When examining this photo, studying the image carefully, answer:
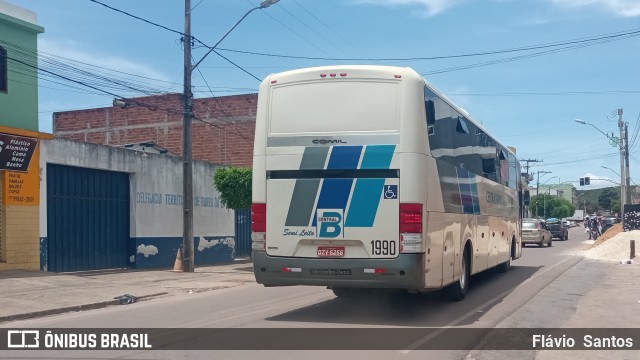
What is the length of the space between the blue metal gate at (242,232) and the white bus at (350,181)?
17.6 m

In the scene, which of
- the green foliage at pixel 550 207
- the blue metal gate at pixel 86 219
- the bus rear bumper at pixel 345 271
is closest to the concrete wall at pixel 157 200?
the blue metal gate at pixel 86 219

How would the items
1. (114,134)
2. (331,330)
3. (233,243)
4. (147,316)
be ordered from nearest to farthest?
(331,330)
(147,316)
(233,243)
(114,134)

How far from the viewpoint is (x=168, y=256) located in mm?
22906

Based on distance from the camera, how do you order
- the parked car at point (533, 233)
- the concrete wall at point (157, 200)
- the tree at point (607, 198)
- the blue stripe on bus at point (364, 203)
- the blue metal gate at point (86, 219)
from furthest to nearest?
the tree at point (607, 198) → the parked car at point (533, 233) → the concrete wall at point (157, 200) → the blue metal gate at point (86, 219) → the blue stripe on bus at point (364, 203)

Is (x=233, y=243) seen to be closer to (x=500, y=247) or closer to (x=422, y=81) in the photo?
(x=500, y=247)

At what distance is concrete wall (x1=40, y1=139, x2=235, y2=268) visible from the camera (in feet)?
64.7

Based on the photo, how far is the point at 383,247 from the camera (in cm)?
980

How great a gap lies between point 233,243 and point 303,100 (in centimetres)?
1731

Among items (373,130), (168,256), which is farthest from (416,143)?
(168,256)

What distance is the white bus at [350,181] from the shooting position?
32.1 ft

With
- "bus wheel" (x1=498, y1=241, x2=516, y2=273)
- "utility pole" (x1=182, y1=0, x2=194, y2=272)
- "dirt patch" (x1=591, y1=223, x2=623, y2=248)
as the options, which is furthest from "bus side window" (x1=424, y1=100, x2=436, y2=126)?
"dirt patch" (x1=591, y1=223, x2=623, y2=248)

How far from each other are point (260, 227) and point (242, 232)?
18.1 meters

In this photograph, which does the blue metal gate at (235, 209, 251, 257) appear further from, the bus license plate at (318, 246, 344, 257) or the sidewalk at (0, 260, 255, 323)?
the bus license plate at (318, 246, 344, 257)

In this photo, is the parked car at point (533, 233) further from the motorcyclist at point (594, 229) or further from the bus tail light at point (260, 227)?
the bus tail light at point (260, 227)
